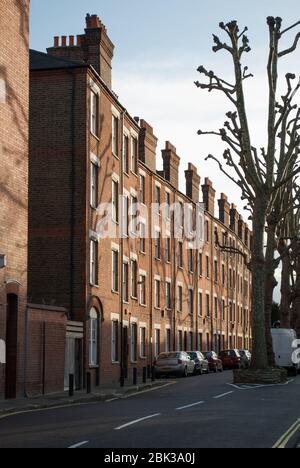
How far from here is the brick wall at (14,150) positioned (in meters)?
26.0

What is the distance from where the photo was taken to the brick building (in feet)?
115

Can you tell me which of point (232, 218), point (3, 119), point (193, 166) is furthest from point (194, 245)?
point (3, 119)

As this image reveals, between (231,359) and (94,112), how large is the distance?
2862cm

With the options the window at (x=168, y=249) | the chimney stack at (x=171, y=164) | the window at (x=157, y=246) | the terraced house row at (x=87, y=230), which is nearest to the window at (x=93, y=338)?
the terraced house row at (x=87, y=230)

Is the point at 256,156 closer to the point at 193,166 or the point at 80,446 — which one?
the point at 80,446

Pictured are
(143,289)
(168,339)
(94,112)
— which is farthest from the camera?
(168,339)

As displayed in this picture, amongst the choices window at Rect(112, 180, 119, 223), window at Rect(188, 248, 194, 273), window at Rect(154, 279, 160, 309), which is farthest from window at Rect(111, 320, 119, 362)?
window at Rect(188, 248, 194, 273)

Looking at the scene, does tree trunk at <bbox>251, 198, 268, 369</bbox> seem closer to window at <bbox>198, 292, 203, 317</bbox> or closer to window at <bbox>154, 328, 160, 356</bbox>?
window at <bbox>154, 328, 160, 356</bbox>

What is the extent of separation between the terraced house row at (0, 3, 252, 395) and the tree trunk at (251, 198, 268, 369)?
5.73 meters

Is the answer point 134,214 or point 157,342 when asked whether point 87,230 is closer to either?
point 134,214

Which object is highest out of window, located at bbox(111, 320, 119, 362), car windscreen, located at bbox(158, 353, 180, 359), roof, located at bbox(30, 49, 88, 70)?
roof, located at bbox(30, 49, 88, 70)

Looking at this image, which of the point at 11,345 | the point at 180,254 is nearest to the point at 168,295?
the point at 180,254

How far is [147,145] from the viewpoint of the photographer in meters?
52.3
